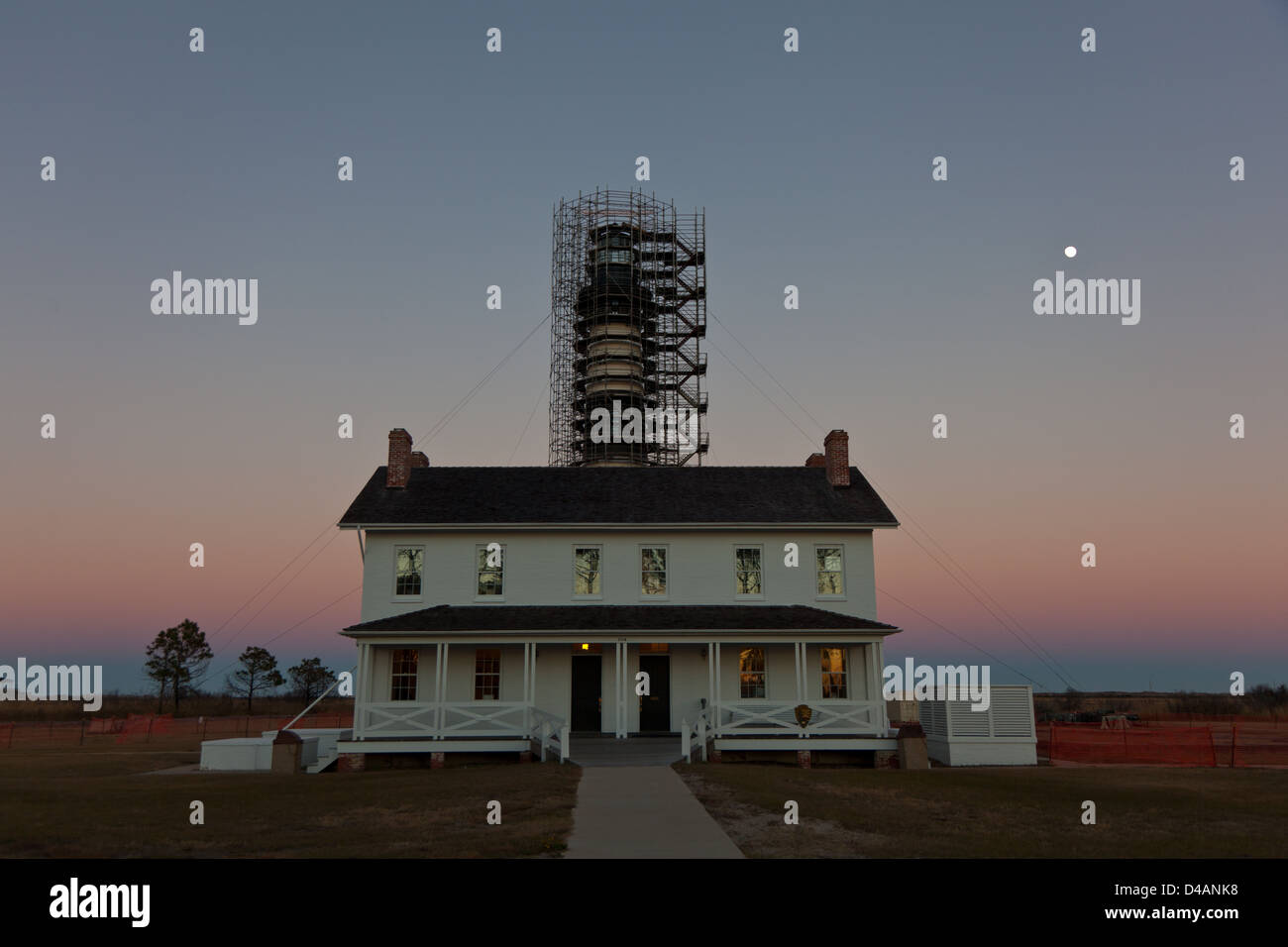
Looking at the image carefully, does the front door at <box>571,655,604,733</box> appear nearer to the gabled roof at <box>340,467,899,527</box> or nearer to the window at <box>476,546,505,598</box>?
the window at <box>476,546,505,598</box>

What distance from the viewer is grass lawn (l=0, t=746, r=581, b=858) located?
427 inches

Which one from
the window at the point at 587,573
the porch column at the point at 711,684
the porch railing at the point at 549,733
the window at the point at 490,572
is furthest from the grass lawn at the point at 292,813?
the window at the point at 587,573

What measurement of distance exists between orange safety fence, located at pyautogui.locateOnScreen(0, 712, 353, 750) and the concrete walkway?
2251 centimetres

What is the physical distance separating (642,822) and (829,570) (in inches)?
668

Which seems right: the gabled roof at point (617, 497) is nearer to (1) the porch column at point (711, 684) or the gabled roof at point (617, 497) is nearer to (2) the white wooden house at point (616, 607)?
(2) the white wooden house at point (616, 607)

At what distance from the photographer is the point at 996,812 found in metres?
14.3

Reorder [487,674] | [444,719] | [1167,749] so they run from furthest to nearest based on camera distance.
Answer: [1167,749]
[487,674]
[444,719]

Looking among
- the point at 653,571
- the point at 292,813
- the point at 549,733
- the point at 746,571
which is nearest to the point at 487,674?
the point at 549,733

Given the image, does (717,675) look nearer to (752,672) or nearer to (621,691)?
(752,672)

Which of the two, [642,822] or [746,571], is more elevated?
[746,571]

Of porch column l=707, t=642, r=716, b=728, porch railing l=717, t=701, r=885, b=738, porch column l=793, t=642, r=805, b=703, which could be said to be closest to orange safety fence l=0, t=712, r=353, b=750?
porch column l=707, t=642, r=716, b=728

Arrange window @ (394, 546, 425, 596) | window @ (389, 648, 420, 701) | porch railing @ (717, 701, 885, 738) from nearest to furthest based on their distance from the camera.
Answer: porch railing @ (717, 701, 885, 738), window @ (389, 648, 420, 701), window @ (394, 546, 425, 596)

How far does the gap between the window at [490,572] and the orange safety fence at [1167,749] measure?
16852 millimetres
